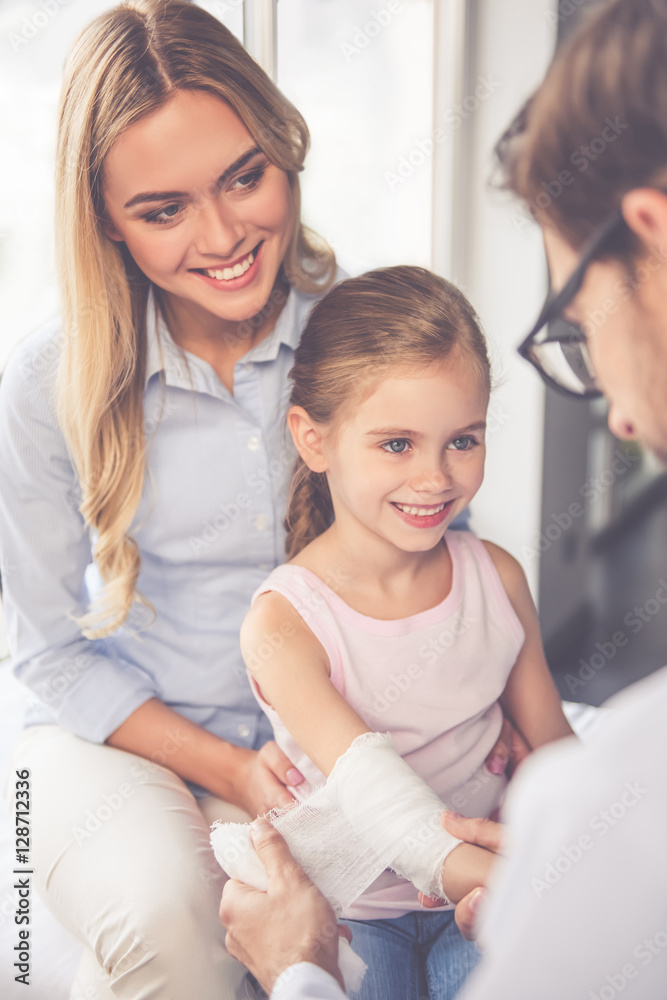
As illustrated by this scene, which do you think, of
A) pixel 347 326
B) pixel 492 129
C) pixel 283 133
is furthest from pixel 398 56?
pixel 347 326

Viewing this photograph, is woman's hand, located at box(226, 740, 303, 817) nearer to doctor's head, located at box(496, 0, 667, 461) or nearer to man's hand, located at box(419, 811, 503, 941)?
man's hand, located at box(419, 811, 503, 941)

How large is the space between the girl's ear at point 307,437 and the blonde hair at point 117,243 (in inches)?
7.5

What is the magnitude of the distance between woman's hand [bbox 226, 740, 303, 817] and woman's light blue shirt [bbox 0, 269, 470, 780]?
9 cm

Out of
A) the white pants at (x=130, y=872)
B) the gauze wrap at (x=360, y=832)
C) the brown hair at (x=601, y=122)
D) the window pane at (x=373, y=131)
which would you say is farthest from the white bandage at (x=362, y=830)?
the window pane at (x=373, y=131)

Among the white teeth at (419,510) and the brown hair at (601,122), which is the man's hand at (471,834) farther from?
the brown hair at (601,122)

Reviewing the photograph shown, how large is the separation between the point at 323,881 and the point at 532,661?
0.37 metres

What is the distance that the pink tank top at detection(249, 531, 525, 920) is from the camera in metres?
0.92

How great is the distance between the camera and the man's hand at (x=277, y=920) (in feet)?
2.31

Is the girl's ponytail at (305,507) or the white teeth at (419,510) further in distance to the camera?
the girl's ponytail at (305,507)

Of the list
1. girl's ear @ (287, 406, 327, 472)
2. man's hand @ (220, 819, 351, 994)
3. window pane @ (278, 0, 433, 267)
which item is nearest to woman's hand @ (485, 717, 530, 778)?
man's hand @ (220, 819, 351, 994)

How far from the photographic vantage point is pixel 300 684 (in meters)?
0.87

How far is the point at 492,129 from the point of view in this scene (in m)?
1.80

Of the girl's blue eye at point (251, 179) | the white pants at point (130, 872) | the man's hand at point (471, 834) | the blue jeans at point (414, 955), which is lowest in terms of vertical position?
the blue jeans at point (414, 955)

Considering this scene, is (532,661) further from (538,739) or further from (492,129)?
(492,129)
